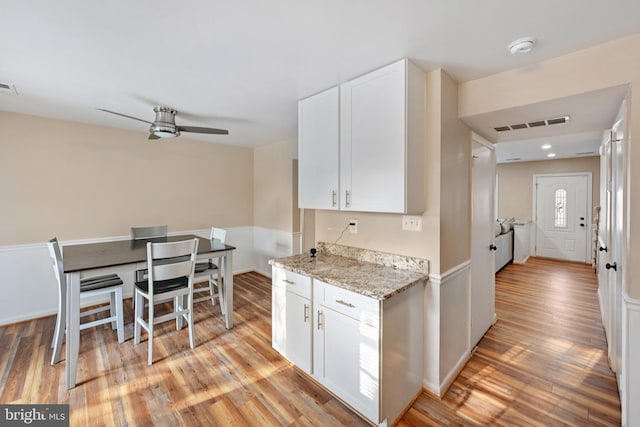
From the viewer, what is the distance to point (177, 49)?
70.1 inches

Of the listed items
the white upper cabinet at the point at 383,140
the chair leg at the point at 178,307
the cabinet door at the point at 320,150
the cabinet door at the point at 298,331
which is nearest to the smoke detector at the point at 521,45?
the white upper cabinet at the point at 383,140

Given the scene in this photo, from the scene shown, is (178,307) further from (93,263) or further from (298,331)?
(298,331)

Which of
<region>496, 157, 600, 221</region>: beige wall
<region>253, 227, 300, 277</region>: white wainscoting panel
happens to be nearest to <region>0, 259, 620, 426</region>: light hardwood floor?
<region>253, 227, 300, 277</region>: white wainscoting panel

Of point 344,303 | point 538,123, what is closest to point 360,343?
Answer: point 344,303

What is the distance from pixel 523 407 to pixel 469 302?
0.79 m

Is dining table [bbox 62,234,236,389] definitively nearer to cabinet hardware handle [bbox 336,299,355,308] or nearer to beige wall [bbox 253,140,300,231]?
beige wall [bbox 253,140,300,231]

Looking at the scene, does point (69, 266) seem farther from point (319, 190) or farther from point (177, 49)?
point (319, 190)

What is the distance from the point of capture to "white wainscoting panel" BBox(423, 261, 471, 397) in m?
2.01

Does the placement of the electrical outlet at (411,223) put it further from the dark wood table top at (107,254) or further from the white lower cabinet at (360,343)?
the dark wood table top at (107,254)

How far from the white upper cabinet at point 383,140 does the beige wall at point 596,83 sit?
599 millimetres

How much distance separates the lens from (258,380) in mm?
2191

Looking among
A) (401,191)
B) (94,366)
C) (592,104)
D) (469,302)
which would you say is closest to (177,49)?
(401,191)

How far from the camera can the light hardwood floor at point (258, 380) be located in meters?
1.84

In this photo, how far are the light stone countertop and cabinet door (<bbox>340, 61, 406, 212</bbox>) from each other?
487 mm
